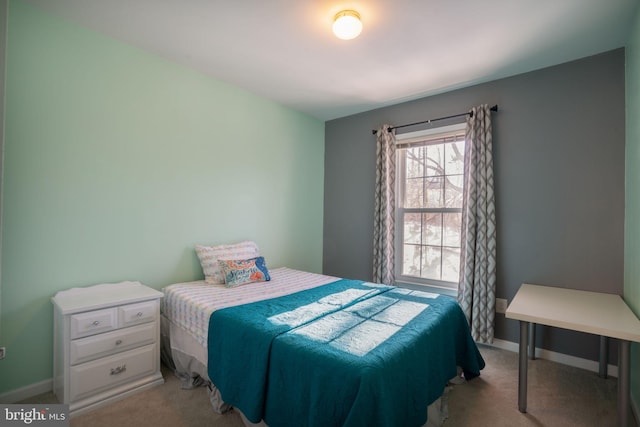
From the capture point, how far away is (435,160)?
10.8 feet

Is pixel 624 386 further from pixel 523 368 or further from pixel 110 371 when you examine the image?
pixel 110 371

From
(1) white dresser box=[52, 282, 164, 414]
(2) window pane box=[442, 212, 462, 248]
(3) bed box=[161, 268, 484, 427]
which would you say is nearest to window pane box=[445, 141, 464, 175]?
(2) window pane box=[442, 212, 462, 248]

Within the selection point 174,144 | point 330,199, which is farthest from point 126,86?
point 330,199

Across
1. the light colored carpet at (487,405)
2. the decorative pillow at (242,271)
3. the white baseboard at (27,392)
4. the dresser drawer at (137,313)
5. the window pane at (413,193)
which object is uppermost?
the window pane at (413,193)

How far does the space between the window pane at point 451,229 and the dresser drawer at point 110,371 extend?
2868mm

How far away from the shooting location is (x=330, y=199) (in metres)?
4.10

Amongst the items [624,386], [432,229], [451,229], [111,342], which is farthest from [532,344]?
[111,342]

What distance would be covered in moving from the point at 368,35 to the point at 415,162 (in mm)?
1628

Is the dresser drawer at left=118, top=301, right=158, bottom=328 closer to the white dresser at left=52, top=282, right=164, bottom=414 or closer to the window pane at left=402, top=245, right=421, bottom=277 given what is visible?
the white dresser at left=52, top=282, right=164, bottom=414

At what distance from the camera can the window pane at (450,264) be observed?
3123 millimetres

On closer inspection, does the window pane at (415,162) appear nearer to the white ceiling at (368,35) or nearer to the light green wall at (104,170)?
the white ceiling at (368,35)

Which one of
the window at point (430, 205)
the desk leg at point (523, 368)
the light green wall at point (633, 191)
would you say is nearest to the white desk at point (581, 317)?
the desk leg at point (523, 368)

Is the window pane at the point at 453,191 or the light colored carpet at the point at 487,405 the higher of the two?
the window pane at the point at 453,191

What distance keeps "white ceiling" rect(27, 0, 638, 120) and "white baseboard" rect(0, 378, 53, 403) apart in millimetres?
2510
